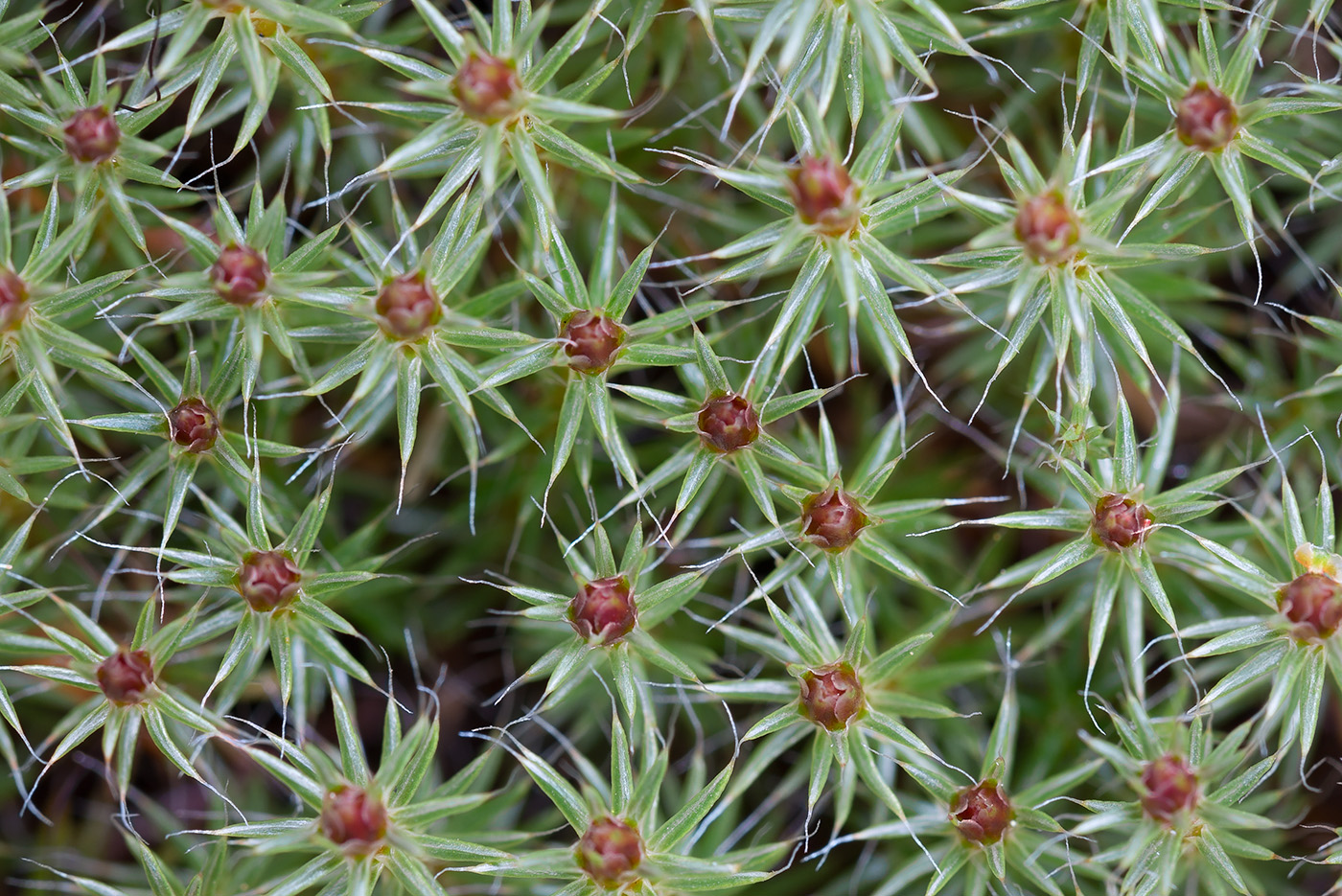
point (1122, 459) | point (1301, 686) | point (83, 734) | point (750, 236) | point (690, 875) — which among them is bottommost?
point (690, 875)

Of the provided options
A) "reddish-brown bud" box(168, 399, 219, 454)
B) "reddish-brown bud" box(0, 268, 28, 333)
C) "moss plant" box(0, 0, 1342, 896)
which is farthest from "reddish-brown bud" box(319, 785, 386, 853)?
"reddish-brown bud" box(0, 268, 28, 333)

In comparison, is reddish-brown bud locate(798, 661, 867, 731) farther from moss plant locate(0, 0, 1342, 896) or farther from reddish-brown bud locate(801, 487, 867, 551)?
reddish-brown bud locate(801, 487, 867, 551)

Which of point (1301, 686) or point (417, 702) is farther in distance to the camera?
point (417, 702)

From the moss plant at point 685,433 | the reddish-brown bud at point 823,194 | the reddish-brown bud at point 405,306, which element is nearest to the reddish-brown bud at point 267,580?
the moss plant at point 685,433

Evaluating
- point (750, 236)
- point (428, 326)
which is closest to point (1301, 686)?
point (750, 236)

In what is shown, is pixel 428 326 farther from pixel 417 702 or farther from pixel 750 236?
pixel 417 702
